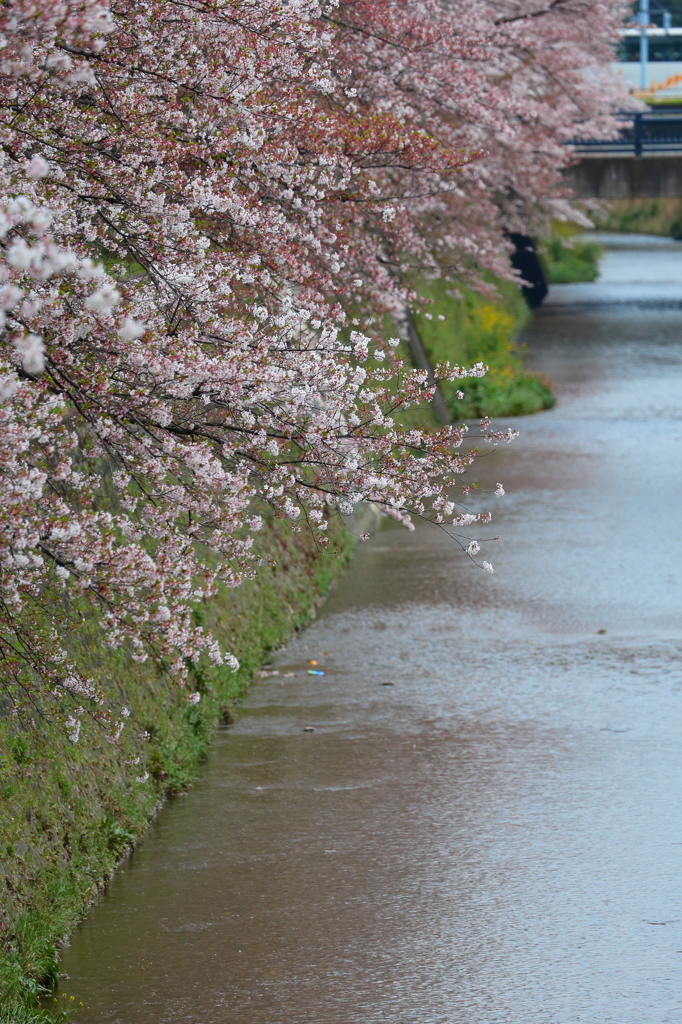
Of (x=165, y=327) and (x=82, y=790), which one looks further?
(x=82, y=790)

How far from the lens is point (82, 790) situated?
6.59m

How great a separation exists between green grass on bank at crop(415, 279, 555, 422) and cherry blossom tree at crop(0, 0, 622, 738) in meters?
12.9

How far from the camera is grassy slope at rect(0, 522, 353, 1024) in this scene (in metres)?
5.59

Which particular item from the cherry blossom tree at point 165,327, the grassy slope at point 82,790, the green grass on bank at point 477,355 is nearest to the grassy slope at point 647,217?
the green grass on bank at point 477,355

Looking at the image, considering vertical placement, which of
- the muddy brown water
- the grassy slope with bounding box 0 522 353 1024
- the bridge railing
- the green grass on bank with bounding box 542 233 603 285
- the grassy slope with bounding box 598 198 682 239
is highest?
the bridge railing

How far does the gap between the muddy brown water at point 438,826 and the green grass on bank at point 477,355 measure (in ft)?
27.6

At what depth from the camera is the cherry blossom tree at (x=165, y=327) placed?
15.7 feet

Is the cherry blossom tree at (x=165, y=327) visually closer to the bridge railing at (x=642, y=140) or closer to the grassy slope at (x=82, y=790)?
the grassy slope at (x=82, y=790)

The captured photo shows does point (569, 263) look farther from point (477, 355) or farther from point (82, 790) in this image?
point (82, 790)

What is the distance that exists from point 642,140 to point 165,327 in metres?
31.8

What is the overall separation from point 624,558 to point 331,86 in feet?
22.0

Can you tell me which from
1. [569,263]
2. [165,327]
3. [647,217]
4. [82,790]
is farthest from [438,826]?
[647,217]

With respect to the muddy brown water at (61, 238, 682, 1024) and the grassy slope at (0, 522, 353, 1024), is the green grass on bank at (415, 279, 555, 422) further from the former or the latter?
the grassy slope at (0, 522, 353, 1024)

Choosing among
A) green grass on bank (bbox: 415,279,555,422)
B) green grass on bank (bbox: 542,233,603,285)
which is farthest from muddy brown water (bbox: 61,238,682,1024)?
green grass on bank (bbox: 542,233,603,285)
